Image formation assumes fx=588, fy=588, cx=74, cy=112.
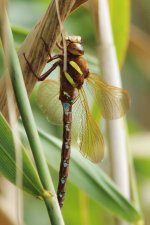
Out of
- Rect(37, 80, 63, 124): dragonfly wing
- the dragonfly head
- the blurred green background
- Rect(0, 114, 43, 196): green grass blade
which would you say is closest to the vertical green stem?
Rect(0, 114, 43, 196): green grass blade

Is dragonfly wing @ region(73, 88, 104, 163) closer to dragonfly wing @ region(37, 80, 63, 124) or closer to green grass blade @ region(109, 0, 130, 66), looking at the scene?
dragonfly wing @ region(37, 80, 63, 124)

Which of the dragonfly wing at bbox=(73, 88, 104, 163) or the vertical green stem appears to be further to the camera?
the dragonfly wing at bbox=(73, 88, 104, 163)

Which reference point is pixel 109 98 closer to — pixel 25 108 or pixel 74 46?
pixel 74 46

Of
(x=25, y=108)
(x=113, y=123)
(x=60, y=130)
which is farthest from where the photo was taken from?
(x=60, y=130)

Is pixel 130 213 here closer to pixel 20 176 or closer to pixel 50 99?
pixel 50 99

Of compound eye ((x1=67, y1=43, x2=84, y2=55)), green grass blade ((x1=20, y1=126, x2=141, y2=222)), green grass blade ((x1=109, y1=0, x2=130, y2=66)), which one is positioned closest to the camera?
compound eye ((x1=67, y1=43, x2=84, y2=55))

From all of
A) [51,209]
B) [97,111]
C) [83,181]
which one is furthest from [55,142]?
[51,209]

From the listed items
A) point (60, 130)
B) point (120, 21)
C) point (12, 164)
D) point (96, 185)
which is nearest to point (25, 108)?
point (12, 164)
